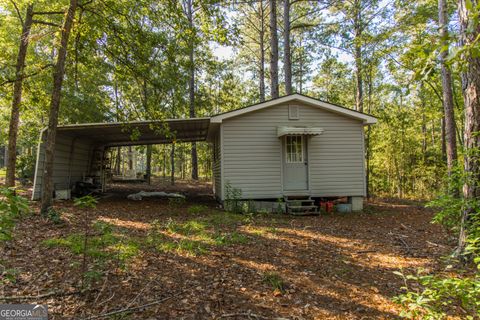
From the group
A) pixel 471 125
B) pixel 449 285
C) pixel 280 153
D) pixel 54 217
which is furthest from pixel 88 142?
pixel 449 285

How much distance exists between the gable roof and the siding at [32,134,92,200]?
519 cm

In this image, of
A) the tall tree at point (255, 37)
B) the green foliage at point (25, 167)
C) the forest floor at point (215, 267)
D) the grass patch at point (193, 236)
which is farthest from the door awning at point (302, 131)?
the green foliage at point (25, 167)

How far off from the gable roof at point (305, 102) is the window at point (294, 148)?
1.18 meters

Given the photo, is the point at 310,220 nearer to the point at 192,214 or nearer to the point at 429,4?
the point at 192,214

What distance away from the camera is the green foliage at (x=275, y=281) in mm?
3536

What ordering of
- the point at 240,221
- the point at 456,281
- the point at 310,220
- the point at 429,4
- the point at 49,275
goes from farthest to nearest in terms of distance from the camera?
1. the point at 429,4
2. the point at 310,220
3. the point at 240,221
4. the point at 49,275
5. the point at 456,281

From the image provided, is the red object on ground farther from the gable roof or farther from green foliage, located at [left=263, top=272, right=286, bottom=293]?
A: green foliage, located at [left=263, top=272, right=286, bottom=293]

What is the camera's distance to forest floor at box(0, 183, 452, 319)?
3.08 meters

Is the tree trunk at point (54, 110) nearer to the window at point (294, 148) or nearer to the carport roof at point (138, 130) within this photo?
the carport roof at point (138, 130)

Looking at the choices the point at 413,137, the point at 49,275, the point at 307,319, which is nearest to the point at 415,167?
the point at 413,137

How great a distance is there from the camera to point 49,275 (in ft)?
11.9

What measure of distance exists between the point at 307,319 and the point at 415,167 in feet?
45.8

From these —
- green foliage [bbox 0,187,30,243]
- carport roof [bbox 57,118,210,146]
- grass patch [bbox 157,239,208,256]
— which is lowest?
grass patch [bbox 157,239,208,256]

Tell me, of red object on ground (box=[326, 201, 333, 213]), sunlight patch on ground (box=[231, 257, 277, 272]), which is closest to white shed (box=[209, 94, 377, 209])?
red object on ground (box=[326, 201, 333, 213])
